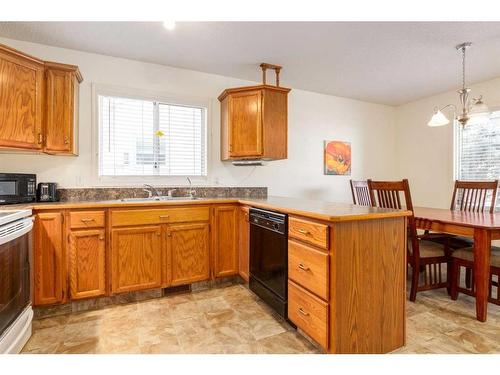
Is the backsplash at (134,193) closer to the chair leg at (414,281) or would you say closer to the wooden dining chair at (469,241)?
the chair leg at (414,281)

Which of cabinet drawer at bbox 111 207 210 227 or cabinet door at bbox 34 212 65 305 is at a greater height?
cabinet drawer at bbox 111 207 210 227

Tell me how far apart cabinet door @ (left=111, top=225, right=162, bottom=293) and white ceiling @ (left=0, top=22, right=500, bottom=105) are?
1.75 meters

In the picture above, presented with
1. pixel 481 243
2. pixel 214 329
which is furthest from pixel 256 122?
pixel 481 243

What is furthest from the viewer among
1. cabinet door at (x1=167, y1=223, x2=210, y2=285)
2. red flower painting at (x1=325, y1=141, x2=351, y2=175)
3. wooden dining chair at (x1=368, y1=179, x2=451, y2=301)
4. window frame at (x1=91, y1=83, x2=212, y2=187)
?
red flower painting at (x1=325, y1=141, x2=351, y2=175)

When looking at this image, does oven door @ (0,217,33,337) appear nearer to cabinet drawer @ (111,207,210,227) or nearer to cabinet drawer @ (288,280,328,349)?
cabinet drawer @ (111,207,210,227)

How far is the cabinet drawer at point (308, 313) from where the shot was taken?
1.57 metres

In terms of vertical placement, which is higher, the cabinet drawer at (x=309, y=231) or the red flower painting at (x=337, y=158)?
the red flower painting at (x=337, y=158)

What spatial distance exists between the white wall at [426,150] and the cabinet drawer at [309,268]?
3.28 meters

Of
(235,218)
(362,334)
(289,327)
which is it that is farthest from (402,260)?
(235,218)

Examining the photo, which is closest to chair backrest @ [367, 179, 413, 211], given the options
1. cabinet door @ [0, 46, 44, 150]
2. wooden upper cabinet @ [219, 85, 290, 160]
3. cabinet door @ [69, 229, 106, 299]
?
wooden upper cabinet @ [219, 85, 290, 160]

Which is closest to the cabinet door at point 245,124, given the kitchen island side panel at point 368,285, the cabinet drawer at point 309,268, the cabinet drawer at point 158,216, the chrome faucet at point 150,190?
the cabinet drawer at point 158,216

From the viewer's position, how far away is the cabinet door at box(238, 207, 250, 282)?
103 inches

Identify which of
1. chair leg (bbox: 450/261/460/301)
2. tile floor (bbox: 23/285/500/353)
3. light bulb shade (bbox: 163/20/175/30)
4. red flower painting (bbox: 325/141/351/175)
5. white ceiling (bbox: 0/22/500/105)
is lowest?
tile floor (bbox: 23/285/500/353)

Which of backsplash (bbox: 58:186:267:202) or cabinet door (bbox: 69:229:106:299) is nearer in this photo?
cabinet door (bbox: 69:229:106:299)
